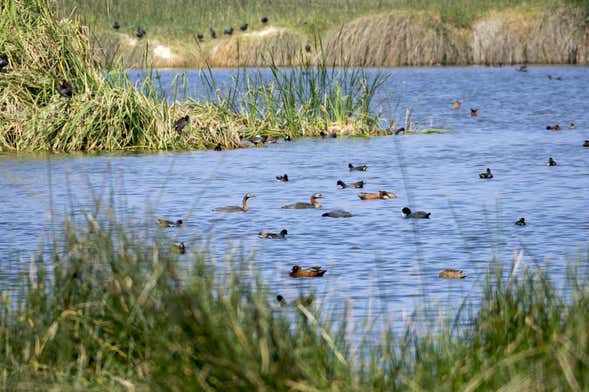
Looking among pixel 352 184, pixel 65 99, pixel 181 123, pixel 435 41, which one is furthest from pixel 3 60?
pixel 435 41

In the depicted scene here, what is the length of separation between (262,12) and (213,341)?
168ft

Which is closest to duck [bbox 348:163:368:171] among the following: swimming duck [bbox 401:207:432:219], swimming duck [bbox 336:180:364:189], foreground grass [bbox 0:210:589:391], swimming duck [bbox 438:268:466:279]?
swimming duck [bbox 336:180:364:189]

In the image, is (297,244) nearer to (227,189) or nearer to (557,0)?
(227,189)

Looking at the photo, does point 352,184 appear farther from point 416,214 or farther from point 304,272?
point 304,272

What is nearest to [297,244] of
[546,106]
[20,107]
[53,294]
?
[53,294]

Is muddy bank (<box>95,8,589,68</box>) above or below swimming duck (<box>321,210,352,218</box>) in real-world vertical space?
above

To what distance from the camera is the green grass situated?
52031mm

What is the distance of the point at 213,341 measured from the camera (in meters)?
6.05

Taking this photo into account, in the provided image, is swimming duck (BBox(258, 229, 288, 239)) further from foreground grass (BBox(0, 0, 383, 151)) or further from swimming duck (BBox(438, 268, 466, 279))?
foreground grass (BBox(0, 0, 383, 151))

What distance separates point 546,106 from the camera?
36188mm

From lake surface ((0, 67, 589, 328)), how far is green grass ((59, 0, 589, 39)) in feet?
71.3

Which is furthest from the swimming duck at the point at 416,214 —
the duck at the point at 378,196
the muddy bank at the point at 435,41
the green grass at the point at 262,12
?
the green grass at the point at 262,12

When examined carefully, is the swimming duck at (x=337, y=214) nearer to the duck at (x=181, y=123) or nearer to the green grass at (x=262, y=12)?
the duck at (x=181, y=123)

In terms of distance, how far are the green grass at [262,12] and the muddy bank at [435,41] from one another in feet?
2.91
